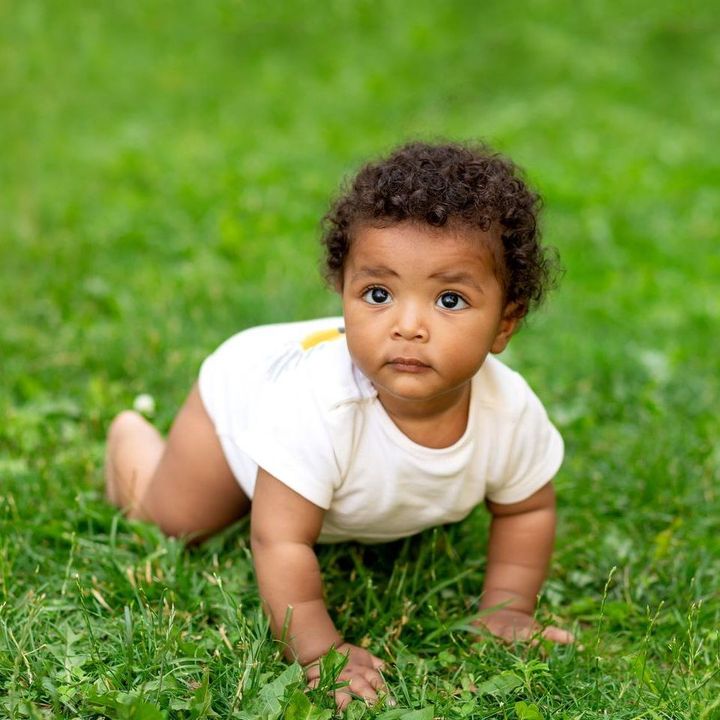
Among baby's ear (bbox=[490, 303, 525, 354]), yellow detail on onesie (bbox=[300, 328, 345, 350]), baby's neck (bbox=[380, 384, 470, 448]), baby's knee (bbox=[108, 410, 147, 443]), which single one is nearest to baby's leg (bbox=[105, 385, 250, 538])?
baby's knee (bbox=[108, 410, 147, 443])

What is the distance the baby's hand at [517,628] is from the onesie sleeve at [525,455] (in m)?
0.29

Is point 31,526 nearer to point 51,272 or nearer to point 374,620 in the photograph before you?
point 374,620

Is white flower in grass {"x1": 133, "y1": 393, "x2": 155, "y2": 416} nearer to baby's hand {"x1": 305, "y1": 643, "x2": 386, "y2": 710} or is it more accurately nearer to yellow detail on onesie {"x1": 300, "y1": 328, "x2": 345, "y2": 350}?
yellow detail on onesie {"x1": 300, "y1": 328, "x2": 345, "y2": 350}

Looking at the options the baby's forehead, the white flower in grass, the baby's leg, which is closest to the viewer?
the baby's forehead

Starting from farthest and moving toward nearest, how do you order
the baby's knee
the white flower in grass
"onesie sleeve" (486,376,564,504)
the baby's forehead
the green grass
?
1. the white flower in grass
2. the baby's knee
3. "onesie sleeve" (486,376,564,504)
4. the green grass
5. the baby's forehead

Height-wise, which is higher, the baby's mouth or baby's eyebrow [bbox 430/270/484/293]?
baby's eyebrow [bbox 430/270/484/293]

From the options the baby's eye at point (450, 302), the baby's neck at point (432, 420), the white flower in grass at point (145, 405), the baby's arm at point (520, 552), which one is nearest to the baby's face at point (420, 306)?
the baby's eye at point (450, 302)

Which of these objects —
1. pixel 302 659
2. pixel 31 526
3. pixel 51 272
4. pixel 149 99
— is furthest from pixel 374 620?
pixel 149 99

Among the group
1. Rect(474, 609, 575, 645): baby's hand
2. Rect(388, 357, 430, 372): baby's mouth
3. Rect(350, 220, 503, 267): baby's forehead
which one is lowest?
Rect(474, 609, 575, 645): baby's hand

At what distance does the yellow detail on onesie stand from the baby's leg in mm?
378

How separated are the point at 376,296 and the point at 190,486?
0.95m

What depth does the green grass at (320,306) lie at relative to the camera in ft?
8.50

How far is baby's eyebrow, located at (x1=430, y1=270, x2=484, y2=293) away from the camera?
246cm

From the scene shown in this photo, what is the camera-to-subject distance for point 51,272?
5.36 meters
